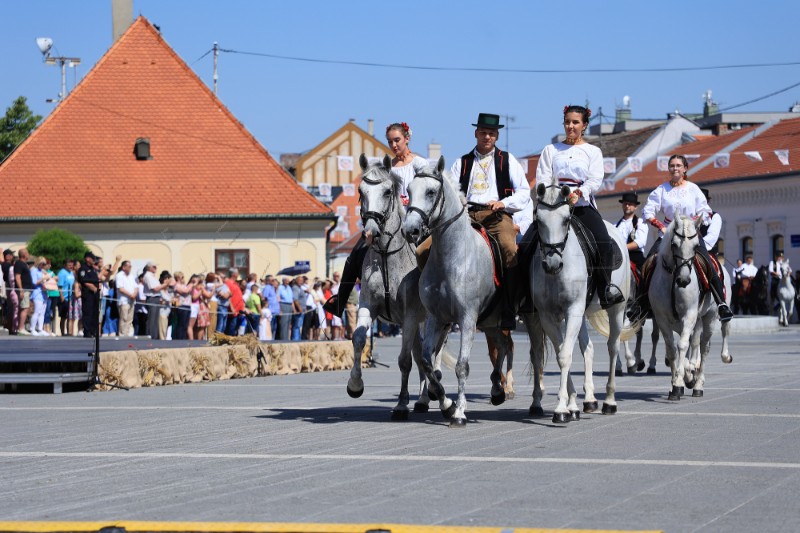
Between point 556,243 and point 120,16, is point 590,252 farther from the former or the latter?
point 120,16

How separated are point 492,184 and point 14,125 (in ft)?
223

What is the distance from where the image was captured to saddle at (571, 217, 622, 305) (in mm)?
14258

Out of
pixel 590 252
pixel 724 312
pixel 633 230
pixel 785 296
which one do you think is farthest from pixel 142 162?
pixel 590 252

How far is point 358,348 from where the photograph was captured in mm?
14172

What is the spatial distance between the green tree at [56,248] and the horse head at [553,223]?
3758 centimetres

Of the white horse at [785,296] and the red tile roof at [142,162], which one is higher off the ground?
the red tile roof at [142,162]

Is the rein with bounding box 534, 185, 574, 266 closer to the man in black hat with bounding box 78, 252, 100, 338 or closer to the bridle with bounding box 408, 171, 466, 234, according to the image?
the bridle with bounding box 408, 171, 466, 234

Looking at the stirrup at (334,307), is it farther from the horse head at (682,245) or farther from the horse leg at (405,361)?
the horse head at (682,245)

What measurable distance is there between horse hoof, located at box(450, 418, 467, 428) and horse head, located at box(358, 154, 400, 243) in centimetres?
202

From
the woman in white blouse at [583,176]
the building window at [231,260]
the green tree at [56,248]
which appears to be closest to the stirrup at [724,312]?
the woman in white blouse at [583,176]

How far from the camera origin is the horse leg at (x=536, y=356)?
47.5 feet

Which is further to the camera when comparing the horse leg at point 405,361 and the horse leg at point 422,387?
the horse leg at point 422,387

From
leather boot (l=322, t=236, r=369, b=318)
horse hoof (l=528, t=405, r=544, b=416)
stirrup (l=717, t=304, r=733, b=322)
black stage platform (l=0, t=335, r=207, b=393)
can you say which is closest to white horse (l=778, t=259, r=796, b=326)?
black stage platform (l=0, t=335, r=207, b=393)

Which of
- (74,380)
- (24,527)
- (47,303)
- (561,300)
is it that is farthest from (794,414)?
(47,303)
